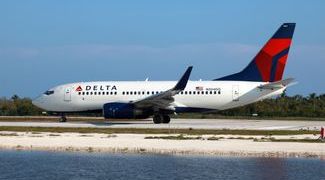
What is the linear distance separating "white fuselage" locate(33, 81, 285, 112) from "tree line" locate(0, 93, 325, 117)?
16897 millimetres

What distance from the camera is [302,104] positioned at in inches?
3275

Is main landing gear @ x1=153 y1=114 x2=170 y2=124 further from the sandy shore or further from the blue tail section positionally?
the sandy shore

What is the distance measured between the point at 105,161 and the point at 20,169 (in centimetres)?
370

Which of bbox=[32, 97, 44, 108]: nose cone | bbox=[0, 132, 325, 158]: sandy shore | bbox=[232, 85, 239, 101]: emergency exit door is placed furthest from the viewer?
bbox=[32, 97, 44, 108]: nose cone

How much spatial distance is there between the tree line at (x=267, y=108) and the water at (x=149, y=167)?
43253 millimetres

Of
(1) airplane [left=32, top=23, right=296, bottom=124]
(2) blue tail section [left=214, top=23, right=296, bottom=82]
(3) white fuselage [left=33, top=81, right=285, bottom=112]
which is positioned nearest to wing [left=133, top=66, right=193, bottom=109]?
(1) airplane [left=32, top=23, right=296, bottom=124]

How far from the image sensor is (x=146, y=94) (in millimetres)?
54375

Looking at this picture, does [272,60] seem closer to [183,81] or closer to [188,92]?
[188,92]

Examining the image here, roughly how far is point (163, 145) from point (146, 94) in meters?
22.9

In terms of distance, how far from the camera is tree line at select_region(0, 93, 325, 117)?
75.5m

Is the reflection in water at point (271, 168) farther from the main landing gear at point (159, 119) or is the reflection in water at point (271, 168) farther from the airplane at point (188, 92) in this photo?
the main landing gear at point (159, 119)

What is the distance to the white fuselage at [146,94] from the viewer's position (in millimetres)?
52219

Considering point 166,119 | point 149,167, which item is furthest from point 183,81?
point 149,167

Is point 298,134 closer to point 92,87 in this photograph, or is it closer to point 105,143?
point 105,143
